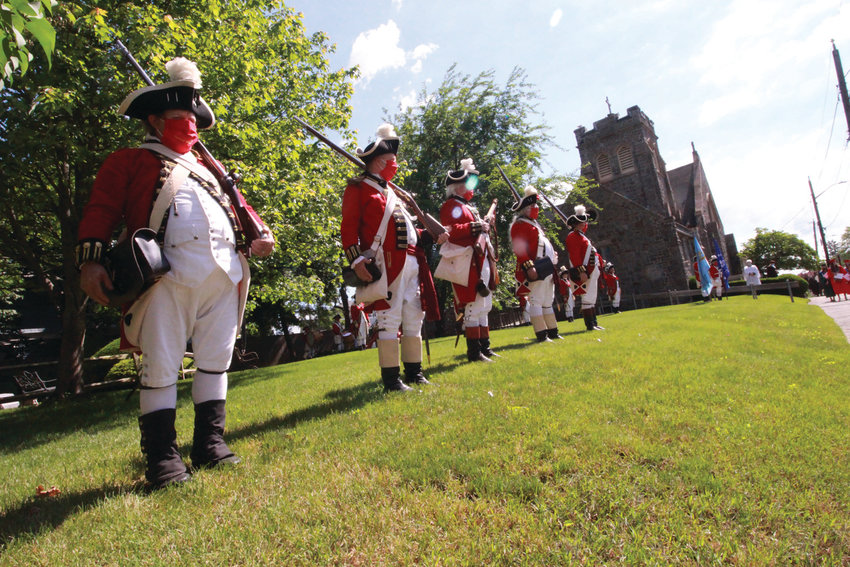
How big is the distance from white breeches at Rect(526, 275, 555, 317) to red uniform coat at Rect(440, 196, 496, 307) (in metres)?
2.31

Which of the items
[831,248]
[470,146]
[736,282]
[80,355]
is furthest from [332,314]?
[831,248]

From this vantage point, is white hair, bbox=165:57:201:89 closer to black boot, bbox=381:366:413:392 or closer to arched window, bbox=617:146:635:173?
black boot, bbox=381:366:413:392

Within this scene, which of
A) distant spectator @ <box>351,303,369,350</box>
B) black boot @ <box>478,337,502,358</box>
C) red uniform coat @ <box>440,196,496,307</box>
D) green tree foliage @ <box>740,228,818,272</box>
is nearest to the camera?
red uniform coat @ <box>440,196,496,307</box>

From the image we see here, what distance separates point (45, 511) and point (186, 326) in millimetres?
1202

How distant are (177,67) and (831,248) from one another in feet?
331

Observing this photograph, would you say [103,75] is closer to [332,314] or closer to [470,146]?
[470,146]

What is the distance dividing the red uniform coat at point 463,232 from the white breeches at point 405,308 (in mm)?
1475

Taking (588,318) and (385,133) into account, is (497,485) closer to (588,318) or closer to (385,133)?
(385,133)

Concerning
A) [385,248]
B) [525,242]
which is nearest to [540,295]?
[525,242]

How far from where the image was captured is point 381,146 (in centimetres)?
500

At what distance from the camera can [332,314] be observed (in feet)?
107

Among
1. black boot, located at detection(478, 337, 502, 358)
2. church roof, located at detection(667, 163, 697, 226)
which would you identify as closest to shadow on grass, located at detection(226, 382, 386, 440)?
black boot, located at detection(478, 337, 502, 358)

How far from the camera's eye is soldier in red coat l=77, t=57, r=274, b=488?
2.75 meters

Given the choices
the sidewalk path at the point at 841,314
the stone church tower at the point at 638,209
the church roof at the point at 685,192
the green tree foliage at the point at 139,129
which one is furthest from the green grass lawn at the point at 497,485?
the church roof at the point at 685,192
